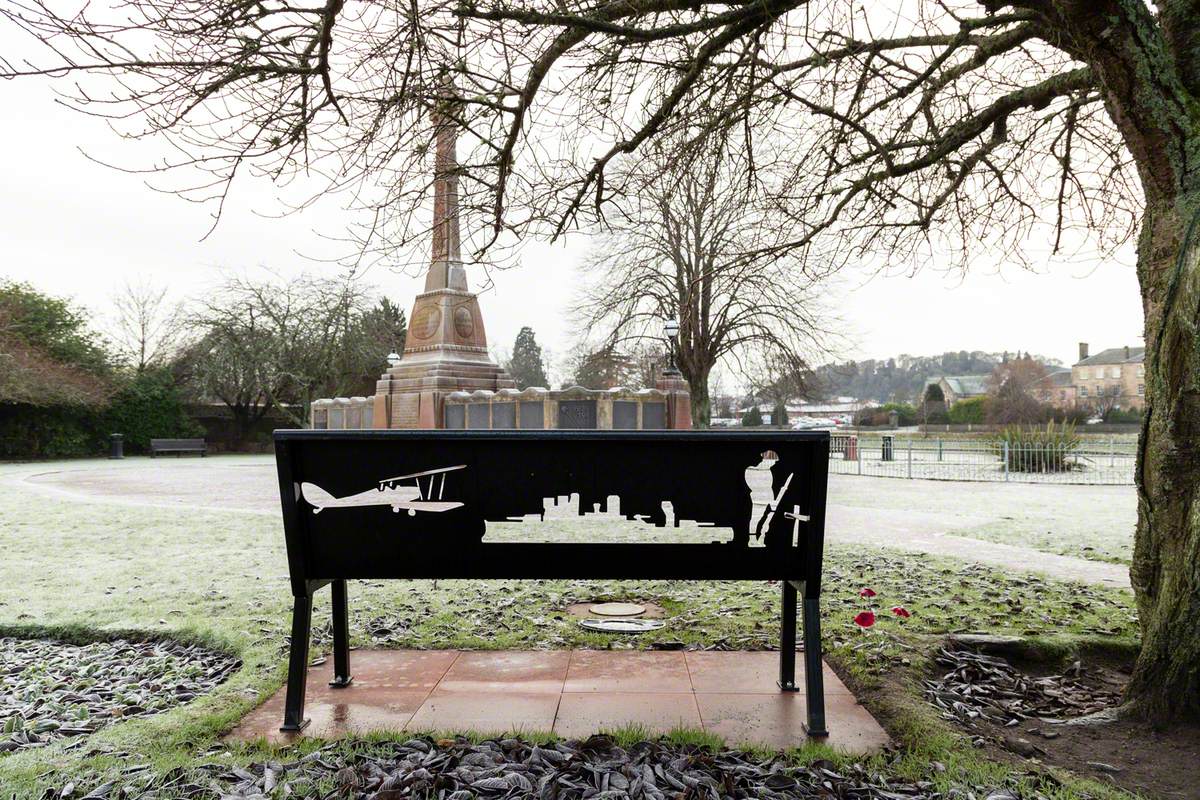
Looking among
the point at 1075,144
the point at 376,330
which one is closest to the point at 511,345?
the point at 376,330

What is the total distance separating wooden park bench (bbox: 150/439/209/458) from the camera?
94.8ft

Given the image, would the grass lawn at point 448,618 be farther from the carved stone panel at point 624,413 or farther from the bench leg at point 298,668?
the carved stone panel at point 624,413

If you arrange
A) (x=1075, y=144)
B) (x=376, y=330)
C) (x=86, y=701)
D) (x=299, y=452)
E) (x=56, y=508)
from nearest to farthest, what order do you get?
1. (x=299, y=452)
2. (x=86, y=701)
3. (x=1075, y=144)
4. (x=56, y=508)
5. (x=376, y=330)

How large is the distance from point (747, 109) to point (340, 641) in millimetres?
4002

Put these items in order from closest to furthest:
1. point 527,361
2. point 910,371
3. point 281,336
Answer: point 281,336 < point 527,361 < point 910,371

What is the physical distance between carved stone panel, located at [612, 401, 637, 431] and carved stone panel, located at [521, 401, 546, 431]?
5.93 feet

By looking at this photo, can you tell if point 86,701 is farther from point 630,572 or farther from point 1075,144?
point 1075,144

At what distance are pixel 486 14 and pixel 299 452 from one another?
2.12m

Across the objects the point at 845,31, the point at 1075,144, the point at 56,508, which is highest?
the point at 845,31

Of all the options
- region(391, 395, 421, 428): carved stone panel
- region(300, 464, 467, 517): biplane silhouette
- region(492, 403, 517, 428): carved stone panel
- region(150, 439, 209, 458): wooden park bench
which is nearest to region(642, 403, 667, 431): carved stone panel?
region(492, 403, 517, 428): carved stone panel

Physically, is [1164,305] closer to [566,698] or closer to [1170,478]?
[1170,478]

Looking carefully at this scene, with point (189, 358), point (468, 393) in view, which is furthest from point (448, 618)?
point (189, 358)

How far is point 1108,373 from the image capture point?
68312 mm

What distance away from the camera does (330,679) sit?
3.38 metres
